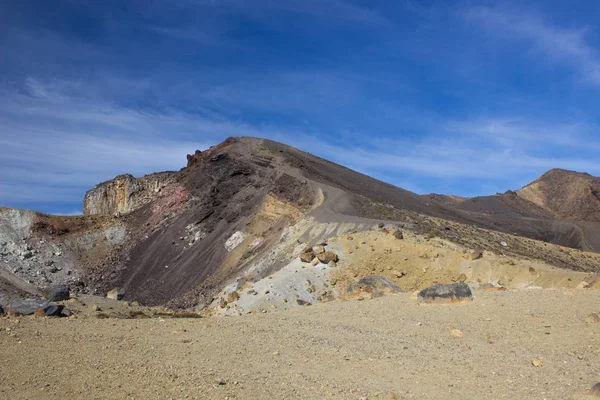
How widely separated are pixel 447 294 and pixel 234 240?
23969 mm

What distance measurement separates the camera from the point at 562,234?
65938 mm

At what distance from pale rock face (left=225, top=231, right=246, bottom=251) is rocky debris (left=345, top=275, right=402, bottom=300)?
19.2 meters

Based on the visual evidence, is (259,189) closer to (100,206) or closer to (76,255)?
(76,255)

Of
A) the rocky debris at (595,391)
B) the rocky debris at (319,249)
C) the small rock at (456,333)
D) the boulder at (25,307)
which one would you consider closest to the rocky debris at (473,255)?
the rocky debris at (319,249)

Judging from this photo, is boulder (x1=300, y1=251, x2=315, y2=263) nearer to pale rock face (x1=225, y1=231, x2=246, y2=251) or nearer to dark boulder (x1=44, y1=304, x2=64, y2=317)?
dark boulder (x1=44, y1=304, x2=64, y2=317)

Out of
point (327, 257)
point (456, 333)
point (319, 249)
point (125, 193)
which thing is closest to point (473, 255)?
point (327, 257)

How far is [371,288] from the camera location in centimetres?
1506

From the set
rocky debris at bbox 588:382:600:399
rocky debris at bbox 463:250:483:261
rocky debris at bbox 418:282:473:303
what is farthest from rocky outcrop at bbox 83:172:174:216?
rocky debris at bbox 588:382:600:399

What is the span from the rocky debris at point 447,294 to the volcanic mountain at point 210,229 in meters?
11.2

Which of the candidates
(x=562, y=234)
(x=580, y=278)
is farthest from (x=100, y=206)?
(x=562, y=234)

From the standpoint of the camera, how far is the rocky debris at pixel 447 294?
11.6 m

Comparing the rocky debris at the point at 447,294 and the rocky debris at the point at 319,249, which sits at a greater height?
the rocky debris at the point at 319,249

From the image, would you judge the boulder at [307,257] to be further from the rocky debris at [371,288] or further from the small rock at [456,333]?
the small rock at [456,333]

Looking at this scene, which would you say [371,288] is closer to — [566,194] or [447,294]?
[447,294]
